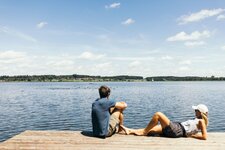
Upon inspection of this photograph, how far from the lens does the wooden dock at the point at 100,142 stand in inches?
390

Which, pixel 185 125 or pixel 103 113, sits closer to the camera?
pixel 103 113

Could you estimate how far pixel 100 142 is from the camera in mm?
10523

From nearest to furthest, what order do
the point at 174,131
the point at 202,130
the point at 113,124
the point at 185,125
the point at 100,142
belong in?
the point at 100,142 → the point at 202,130 → the point at 174,131 → the point at 185,125 → the point at 113,124

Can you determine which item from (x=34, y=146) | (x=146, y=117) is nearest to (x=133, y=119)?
(x=146, y=117)

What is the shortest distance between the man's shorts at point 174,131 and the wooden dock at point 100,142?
26 cm

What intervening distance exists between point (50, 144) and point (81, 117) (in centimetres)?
2757

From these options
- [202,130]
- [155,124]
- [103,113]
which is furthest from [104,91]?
[202,130]

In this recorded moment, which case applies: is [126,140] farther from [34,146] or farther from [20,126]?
[20,126]

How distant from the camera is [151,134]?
11766mm

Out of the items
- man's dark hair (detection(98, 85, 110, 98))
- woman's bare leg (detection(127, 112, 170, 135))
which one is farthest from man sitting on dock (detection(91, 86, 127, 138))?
woman's bare leg (detection(127, 112, 170, 135))

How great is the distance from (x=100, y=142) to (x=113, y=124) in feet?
3.98

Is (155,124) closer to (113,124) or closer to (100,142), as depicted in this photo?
(113,124)

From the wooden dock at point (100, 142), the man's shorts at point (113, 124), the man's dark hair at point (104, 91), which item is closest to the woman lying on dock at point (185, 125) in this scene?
the wooden dock at point (100, 142)

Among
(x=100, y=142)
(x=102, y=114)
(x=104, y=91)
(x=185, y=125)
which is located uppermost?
(x=104, y=91)
